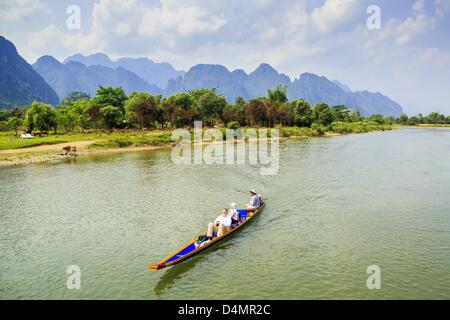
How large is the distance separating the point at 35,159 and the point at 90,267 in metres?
42.4

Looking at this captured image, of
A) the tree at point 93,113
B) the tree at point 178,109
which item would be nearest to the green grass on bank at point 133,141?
the tree at point 93,113

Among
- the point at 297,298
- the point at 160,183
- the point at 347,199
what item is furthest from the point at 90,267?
the point at 347,199

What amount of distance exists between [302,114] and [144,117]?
6080cm

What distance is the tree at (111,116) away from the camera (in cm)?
8325

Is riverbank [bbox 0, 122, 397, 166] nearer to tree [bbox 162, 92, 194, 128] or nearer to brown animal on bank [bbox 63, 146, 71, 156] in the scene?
brown animal on bank [bbox 63, 146, 71, 156]

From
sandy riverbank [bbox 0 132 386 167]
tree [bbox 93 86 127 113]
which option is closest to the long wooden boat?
sandy riverbank [bbox 0 132 386 167]

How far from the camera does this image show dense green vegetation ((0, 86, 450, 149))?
73.8 m

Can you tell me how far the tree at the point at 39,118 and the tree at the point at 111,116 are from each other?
460 inches

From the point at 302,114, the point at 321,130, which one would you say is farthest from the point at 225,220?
the point at 302,114

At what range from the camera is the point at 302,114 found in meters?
124

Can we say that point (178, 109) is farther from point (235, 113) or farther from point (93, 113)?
point (235, 113)

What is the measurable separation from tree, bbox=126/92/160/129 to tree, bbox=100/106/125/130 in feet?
9.23

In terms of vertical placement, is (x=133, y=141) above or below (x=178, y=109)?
below

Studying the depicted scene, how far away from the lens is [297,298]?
14602 millimetres
